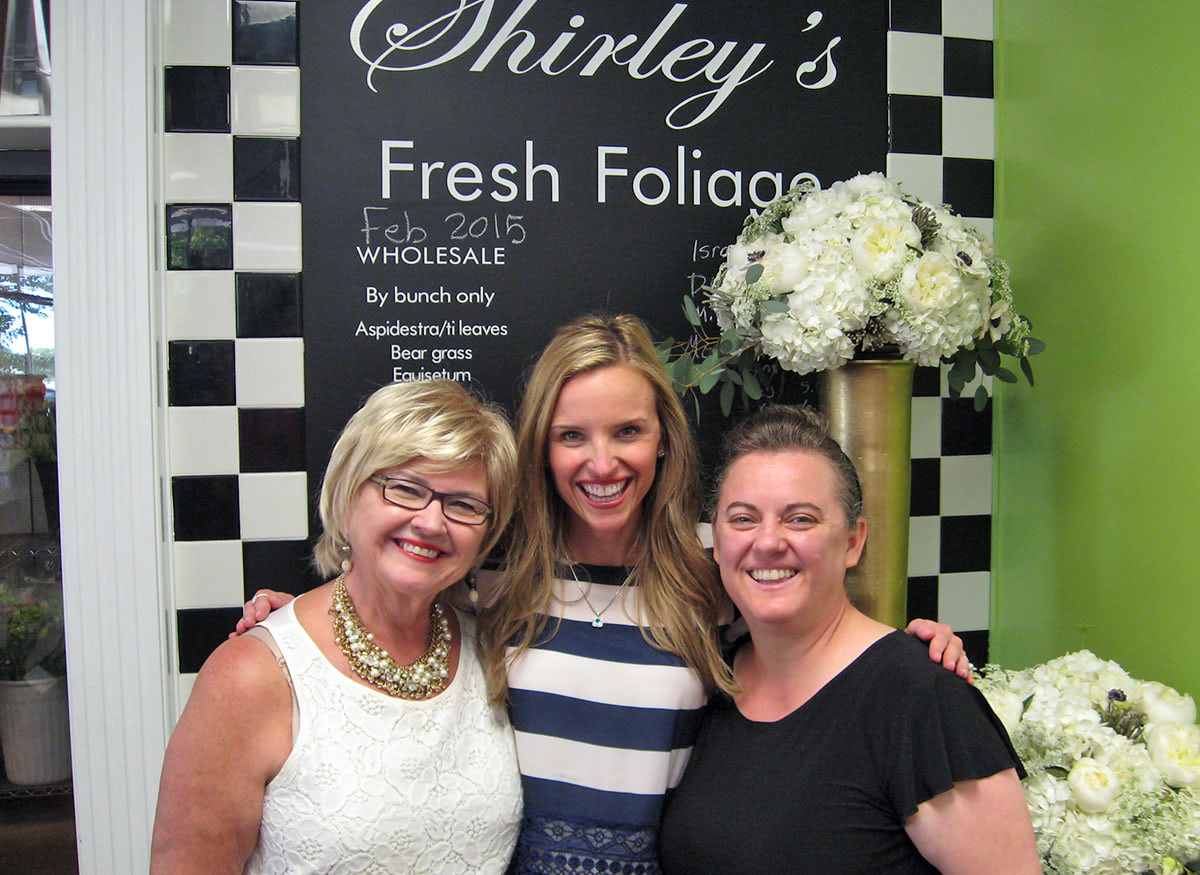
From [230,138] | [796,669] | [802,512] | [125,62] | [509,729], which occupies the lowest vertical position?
[509,729]

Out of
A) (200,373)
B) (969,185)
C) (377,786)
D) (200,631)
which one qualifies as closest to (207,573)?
(200,631)

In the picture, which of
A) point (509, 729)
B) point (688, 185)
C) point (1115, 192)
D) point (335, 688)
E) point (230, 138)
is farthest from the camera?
point (688, 185)

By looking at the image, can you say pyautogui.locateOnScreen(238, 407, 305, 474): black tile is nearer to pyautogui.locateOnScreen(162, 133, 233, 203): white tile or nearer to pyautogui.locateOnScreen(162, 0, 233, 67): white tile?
pyautogui.locateOnScreen(162, 133, 233, 203): white tile

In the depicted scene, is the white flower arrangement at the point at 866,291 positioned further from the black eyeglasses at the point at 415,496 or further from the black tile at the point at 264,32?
the black tile at the point at 264,32

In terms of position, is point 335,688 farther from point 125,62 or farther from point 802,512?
point 125,62

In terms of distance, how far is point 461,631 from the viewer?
167 cm

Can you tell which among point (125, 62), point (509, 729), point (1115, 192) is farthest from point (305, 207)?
point (1115, 192)

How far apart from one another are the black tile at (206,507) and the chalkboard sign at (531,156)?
0.67 feet

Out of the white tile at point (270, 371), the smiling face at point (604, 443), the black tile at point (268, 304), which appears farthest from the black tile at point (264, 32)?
the smiling face at point (604, 443)

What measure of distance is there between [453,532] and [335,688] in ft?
1.06

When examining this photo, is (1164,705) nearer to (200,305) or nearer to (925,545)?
(925,545)

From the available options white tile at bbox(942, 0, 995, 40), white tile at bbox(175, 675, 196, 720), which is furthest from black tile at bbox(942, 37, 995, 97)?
white tile at bbox(175, 675, 196, 720)

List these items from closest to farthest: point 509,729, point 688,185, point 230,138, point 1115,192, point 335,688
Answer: point 335,688
point 509,729
point 1115,192
point 230,138
point 688,185

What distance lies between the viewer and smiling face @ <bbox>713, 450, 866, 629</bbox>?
4.61 ft
